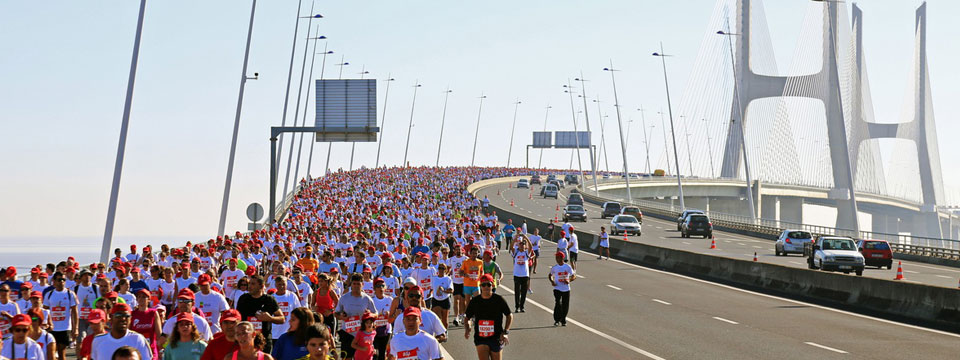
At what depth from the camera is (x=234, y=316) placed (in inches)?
333

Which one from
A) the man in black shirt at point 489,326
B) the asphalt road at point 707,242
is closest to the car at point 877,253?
the asphalt road at point 707,242

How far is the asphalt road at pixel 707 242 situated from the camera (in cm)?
3525

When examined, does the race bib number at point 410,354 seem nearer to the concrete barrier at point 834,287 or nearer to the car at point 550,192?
the concrete barrier at point 834,287

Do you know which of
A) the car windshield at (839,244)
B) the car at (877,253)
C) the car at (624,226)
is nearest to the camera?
the car windshield at (839,244)

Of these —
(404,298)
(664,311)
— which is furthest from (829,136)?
(404,298)

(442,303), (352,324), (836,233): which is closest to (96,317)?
(352,324)

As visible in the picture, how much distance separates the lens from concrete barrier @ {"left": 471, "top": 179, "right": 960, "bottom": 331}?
812 inches

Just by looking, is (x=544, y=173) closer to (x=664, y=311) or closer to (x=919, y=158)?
(x=919, y=158)

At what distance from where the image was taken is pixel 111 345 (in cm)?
874

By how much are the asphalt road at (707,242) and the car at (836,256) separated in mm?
813

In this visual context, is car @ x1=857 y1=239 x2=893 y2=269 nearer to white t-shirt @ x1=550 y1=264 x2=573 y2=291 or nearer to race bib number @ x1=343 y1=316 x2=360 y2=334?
white t-shirt @ x1=550 y1=264 x2=573 y2=291

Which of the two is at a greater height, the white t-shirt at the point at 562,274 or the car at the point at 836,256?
the car at the point at 836,256

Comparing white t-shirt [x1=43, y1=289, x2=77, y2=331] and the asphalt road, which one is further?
the asphalt road

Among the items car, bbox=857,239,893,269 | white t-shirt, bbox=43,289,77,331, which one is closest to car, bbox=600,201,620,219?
car, bbox=857,239,893,269
